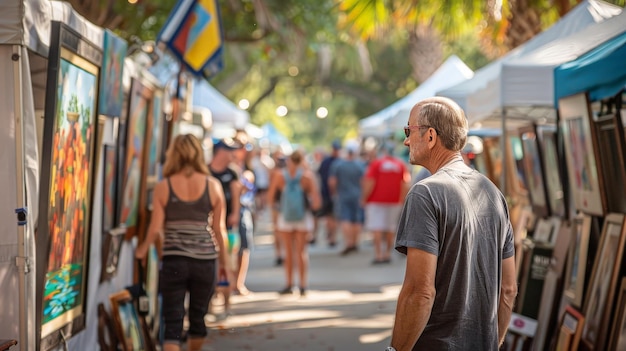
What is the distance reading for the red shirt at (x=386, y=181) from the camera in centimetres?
1888

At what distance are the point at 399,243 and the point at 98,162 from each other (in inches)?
141

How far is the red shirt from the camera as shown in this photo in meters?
18.9

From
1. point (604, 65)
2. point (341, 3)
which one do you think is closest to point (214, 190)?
point (604, 65)

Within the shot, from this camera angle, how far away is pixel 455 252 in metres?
4.33

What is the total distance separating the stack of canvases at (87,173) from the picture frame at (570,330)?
322 cm

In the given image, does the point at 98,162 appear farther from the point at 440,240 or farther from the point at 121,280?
the point at 440,240

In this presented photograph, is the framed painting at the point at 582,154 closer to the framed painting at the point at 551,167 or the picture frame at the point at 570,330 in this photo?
the picture frame at the point at 570,330

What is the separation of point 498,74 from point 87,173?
4.01 meters

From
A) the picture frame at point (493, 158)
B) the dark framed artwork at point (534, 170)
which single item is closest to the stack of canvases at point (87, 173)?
the dark framed artwork at point (534, 170)

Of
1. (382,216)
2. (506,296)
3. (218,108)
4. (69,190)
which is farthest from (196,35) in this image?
(218,108)

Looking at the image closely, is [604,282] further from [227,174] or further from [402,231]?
[227,174]

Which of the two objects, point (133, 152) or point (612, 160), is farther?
point (133, 152)

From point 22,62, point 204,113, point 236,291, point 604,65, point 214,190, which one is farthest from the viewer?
point 204,113

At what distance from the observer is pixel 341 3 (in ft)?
52.4
